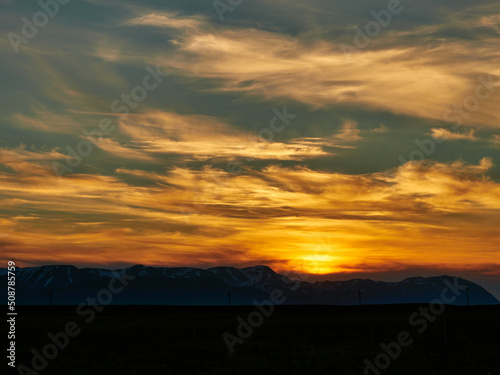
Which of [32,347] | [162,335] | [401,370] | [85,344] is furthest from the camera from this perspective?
[162,335]

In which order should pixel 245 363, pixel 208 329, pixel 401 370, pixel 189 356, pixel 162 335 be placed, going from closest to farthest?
pixel 401 370
pixel 245 363
pixel 189 356
pixel 162 335
pixel 208 329

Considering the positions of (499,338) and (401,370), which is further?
(499,338)

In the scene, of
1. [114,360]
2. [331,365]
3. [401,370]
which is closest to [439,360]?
[401,370]

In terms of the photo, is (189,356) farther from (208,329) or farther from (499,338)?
(499,338)

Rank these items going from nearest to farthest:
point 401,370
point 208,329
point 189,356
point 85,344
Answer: point 401,370 → point 189,356 → point 85,344 → point 208,329

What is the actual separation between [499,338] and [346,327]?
24741mm

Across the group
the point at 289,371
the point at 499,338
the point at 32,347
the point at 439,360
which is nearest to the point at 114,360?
the point at 32,347

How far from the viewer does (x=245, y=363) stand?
44.2 metres

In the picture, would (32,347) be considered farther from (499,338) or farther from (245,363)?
(499,338)

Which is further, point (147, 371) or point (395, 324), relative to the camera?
point (395, 324)

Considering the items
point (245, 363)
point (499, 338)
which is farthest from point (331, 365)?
point (499, 338)

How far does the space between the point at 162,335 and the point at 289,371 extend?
30957 millimetres

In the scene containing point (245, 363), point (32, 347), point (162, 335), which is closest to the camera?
point (245, 363)

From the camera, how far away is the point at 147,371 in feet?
135
